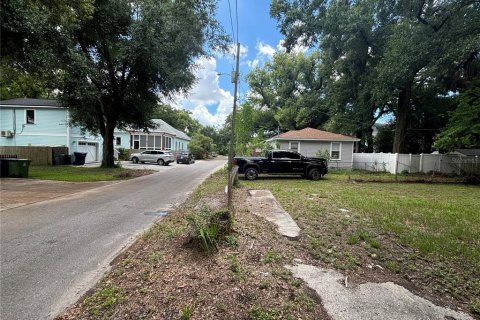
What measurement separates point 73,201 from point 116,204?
1507 millimetres

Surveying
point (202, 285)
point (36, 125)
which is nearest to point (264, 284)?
point (202, 285)

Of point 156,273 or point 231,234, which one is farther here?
point 231,234

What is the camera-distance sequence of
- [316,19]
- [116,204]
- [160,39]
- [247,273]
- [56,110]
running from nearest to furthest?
[247,273] < [116,204] < [160,39] < [316,19] < [56,110]

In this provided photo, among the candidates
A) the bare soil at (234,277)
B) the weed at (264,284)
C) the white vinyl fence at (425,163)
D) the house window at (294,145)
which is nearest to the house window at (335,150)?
the house window at (294,145)

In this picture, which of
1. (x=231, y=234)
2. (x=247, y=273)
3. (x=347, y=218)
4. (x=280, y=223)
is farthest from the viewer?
(x=347, y=218)

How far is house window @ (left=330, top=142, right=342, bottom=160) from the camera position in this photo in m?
23.8

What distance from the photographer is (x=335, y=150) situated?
23906 millimetres

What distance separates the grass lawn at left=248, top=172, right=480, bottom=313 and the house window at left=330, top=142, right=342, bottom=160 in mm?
14680

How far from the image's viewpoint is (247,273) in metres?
3.65

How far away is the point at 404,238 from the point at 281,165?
11.0m

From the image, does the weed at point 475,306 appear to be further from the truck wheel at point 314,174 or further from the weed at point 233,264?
the truck wheel at point 314,174

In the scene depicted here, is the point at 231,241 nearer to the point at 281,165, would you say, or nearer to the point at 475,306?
the point at 475,306

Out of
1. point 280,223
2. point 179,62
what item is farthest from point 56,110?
point 280,223

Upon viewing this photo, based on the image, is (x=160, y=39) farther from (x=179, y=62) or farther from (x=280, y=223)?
(x=280, y=223)
